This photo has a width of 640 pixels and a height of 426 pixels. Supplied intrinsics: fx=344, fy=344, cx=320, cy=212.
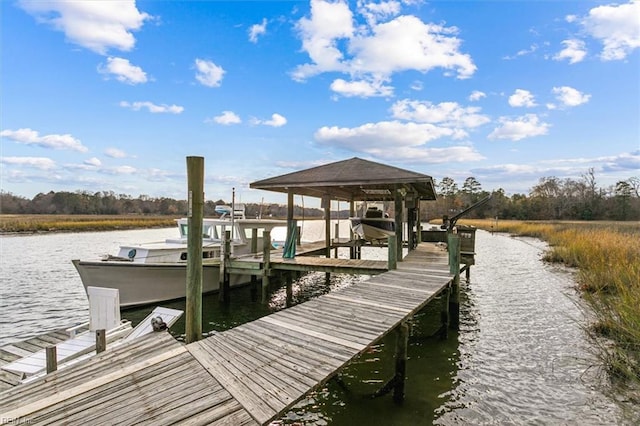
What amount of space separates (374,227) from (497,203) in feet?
193

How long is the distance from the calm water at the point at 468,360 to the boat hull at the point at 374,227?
3.58 m

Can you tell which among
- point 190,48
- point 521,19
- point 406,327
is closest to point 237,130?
point 190,48

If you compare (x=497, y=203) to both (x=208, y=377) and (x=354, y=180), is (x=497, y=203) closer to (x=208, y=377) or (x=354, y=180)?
(x=354, y=180)

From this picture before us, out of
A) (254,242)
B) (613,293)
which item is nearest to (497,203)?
(613,293)

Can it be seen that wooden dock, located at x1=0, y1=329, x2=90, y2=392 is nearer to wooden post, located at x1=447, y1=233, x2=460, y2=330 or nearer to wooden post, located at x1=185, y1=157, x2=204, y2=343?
wooden post, located at x1=185, y1=157, x2=204, y2=343

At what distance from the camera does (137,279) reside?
9.59m

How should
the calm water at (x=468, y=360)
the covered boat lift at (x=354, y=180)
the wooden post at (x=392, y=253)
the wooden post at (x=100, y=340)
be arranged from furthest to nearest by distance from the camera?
the covered boat lift at (x=354, y=180) → the wooden post at (x=392, y=253) → the calm water at (x=468, y=360) → the wooden post at (x=100, y=340)

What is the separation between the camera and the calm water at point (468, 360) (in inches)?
183

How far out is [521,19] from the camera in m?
12.6

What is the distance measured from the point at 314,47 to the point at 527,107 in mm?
12666

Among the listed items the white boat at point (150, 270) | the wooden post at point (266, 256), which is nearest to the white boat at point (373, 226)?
Answer: the white boat at point (150, 270)

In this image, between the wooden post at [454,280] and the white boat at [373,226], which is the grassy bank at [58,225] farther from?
the wooden post at [454,280]

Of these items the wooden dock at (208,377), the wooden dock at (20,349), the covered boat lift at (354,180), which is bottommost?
the wooden dock at (20,349)

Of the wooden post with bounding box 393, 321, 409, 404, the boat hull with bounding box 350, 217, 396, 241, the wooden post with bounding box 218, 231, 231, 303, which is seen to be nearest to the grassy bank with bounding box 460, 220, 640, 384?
the wooden post with bounding box 393, 321, 409, 404
